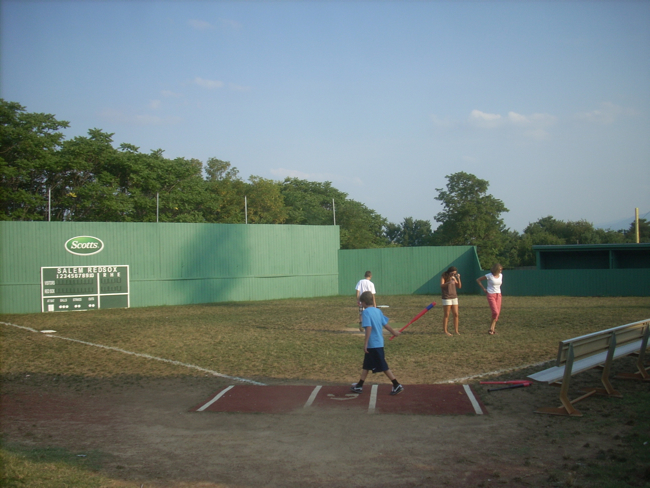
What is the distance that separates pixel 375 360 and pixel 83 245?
757 inches

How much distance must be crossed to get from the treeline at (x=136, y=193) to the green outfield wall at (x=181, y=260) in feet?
5.54

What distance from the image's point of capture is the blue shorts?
7.72 metres

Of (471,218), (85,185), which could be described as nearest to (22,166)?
(85,185)

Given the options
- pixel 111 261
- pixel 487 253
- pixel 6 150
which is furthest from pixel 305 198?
pixel 111 261

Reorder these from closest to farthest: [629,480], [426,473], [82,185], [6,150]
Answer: [629,480], [426,473], [6,150], [82,185]

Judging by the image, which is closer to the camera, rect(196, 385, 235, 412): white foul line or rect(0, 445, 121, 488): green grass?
rect(0, 445, 121, 488): green grass

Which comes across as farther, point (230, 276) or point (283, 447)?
point (230, 276)

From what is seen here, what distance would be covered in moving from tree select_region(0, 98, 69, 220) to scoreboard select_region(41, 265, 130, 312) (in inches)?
463

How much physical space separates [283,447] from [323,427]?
0.81 metres

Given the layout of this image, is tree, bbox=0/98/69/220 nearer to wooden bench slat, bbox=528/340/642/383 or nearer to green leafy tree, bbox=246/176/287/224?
green leafy tree, bbox=246/176/287/224

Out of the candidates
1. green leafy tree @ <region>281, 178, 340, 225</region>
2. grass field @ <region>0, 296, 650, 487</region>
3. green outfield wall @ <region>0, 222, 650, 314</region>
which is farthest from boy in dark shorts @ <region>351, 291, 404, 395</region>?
green leafy tree @ <region>281, 178, 340, 225</region>

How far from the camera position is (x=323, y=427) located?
21.2 feet

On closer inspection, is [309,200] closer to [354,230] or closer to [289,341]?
[354,230]

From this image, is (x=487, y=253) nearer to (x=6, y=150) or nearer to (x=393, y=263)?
A: (x=393, y=263)
